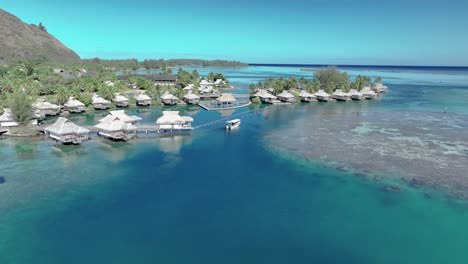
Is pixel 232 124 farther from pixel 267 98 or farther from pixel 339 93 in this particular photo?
pixel 339 93

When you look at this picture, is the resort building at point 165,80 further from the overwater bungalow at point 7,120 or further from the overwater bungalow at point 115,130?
the overwater bungalow at point 115,130

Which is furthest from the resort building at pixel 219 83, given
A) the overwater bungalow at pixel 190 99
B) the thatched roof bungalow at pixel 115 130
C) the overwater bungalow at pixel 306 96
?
the thatched roof bungalow at pixel 115 130

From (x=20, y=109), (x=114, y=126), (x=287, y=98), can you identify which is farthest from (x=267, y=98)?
(x=20, y=109)

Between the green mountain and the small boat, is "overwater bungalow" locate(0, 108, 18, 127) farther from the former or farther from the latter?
the green mountain

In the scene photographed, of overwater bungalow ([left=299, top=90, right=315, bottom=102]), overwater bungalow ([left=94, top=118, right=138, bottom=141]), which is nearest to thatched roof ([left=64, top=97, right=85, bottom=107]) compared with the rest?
overwater bungalow ([left=94, top=118, right=138, bottom=141])

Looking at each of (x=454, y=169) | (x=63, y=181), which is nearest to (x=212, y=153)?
(x=63, y=181)
